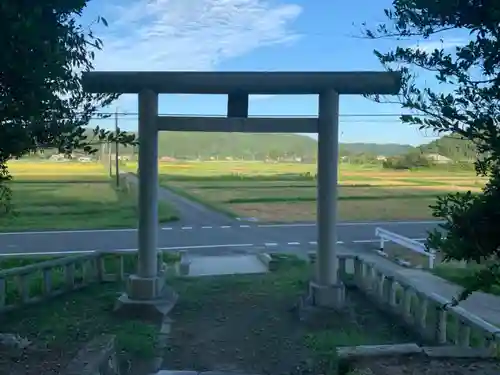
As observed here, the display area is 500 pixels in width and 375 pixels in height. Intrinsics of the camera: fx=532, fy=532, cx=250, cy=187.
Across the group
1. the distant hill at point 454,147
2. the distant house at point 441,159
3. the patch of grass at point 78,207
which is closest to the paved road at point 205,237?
the patch of grass at point 78,207

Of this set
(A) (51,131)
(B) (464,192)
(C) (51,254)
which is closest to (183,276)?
(C) (51,254)

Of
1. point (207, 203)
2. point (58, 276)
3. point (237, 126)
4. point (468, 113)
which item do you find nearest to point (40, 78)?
point (468, 113)

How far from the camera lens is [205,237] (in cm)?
1161

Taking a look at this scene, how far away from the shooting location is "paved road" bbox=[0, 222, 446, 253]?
10.6 m

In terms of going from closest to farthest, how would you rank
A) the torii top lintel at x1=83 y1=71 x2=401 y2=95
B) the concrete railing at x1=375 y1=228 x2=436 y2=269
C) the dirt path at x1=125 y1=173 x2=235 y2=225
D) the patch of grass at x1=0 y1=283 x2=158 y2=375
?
the patch of grass at x1=0 y1=283 x2=158 y2=375 → the torii top lintel at x1=83 y1=71 x2=401 y2=95 → the concrete railing at x1=375 y1=228 x2=436 y2=269 → the dirt path at x1=125 y1=173 x2=235 y2=225

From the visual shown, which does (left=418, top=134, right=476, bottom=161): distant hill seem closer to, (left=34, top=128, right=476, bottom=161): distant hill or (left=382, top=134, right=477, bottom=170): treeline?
(left=382, top=134, right=477, bottom=170): treeline

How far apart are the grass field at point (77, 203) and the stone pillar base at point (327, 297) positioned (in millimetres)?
4643

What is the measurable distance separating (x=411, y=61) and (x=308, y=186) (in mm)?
7506

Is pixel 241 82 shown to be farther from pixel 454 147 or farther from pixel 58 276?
pixel 58 276

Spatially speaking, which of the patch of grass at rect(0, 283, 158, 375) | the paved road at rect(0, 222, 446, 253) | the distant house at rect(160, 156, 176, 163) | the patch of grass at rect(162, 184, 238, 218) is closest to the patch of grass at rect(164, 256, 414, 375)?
the patch of grass at rect(0, 283, 158, 375)

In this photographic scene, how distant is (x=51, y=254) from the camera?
376 inches

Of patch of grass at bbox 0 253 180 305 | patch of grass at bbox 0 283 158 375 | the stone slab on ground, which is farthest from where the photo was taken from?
the stone slab on ground

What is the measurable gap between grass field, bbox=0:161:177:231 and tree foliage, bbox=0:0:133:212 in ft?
18.2

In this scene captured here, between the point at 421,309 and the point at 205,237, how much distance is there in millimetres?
7011
